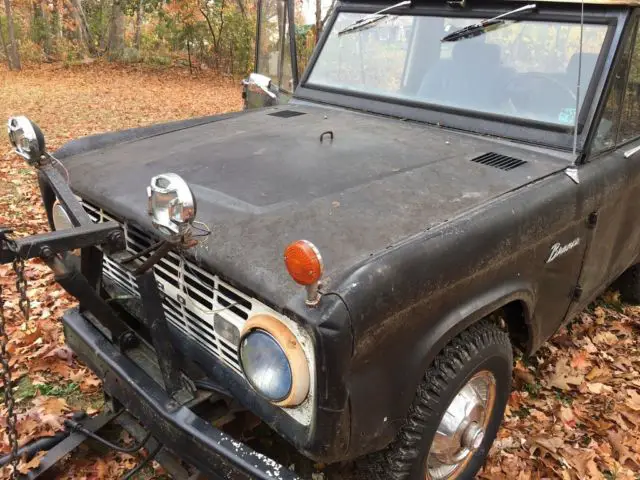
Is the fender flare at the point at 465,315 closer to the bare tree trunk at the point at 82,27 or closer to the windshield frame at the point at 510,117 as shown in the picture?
the windshield frame at the point at 510,117

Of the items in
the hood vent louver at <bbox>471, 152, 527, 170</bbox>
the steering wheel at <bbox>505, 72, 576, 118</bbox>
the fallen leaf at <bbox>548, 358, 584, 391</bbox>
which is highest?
the steering wheel at <bbox>505, 72, 576, 118</bbox>

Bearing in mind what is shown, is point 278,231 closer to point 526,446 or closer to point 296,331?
point 296,331

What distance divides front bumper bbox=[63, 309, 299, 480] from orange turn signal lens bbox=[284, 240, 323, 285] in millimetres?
641

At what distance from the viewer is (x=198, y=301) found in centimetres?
207

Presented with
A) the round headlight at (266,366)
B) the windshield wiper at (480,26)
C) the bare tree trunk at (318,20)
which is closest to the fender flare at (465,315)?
the round headlight at (266,366)

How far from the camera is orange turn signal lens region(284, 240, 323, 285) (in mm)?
1578

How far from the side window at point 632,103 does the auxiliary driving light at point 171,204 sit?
248cm

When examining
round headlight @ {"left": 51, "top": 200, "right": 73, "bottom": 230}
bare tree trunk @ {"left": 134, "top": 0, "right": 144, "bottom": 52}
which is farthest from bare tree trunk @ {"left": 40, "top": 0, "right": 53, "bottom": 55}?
round headlight @ {"left": 51, "top": 200, "right": 73, "bottom": 230}

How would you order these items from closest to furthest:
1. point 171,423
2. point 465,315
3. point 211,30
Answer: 1. point 171,423
2. point 465,315
3. point 211,30

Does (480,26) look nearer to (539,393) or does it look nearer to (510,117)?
(510,117)

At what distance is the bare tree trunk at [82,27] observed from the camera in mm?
19797

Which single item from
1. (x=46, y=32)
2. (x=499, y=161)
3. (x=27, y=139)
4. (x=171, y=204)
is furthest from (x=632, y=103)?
(x=46, y=32)

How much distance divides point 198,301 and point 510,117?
1.96 metres

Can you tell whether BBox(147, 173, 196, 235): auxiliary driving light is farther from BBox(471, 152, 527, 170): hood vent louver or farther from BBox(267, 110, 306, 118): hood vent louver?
BBox(267, 110, 306, 118): hood vent louver
